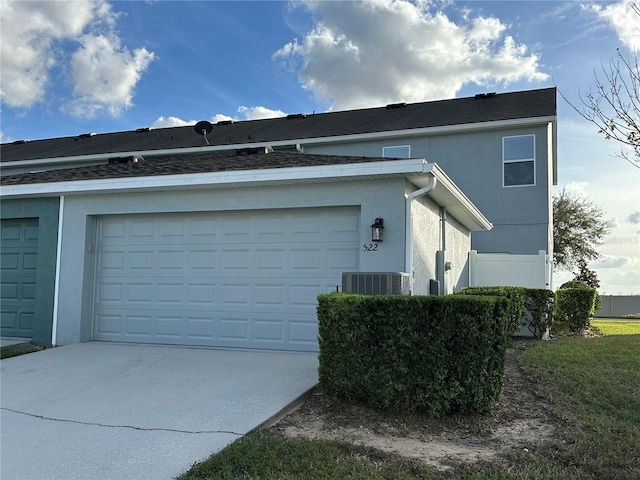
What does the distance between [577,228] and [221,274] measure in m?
21.4

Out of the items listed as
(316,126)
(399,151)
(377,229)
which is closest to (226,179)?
(377,229)

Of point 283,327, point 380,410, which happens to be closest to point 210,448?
point 380,410

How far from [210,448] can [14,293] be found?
7379 mm

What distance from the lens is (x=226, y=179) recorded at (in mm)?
7789

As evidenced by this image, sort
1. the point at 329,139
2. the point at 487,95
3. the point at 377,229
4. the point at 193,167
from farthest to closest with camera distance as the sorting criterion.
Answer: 1. the point at 487,95
2. the point at 329,139
3. the point at 193,167
4. the point at 377,229

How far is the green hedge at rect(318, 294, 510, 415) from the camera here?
453 centimetres

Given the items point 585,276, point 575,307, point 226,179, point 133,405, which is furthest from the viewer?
point 585,276

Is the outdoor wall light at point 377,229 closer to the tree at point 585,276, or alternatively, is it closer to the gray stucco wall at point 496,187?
the gray stucco wall at point 496,187

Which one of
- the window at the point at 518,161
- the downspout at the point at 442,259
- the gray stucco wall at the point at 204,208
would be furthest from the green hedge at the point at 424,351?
the window at the point at 518,161

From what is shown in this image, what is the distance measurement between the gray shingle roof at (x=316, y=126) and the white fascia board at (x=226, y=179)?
7739 mm

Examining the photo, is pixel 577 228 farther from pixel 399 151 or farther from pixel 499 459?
pixel 499 459

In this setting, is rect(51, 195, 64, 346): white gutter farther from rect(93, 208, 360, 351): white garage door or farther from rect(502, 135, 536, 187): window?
rect(502, 135, 536, 187): window

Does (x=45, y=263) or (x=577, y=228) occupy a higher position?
(x=577, y=228)

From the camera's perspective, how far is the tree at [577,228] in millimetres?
23734
